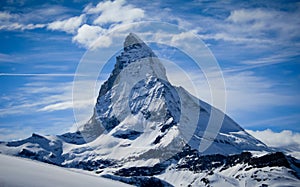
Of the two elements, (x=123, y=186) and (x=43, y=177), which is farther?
(x=123, y=186)

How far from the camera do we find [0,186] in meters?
11.1

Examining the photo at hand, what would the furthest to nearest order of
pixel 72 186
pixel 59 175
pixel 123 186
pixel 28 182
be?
pixel 123 186, pixel 59 175, pixel 72 186, pixel 28 182

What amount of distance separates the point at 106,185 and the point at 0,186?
192 inches

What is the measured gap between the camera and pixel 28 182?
12031 millimetres

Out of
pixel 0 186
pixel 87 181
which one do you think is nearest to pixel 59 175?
pixel 87 181

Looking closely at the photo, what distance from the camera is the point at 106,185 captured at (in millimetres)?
15352

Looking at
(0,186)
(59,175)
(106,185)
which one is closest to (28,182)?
(0,186)

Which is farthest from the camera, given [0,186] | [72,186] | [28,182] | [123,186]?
[123,186]

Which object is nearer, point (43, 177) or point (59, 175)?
point (43, 177)

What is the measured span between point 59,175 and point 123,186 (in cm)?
355

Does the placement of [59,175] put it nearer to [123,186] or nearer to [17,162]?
[17,162]

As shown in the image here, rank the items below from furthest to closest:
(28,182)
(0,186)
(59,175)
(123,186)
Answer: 1. (123,186)
2. (59,175)
3. (28,182)
4. (0,186)

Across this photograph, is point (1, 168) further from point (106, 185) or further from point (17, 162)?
point (106, 185)

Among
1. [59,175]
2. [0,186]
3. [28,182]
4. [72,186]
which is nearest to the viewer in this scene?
[0,186]
